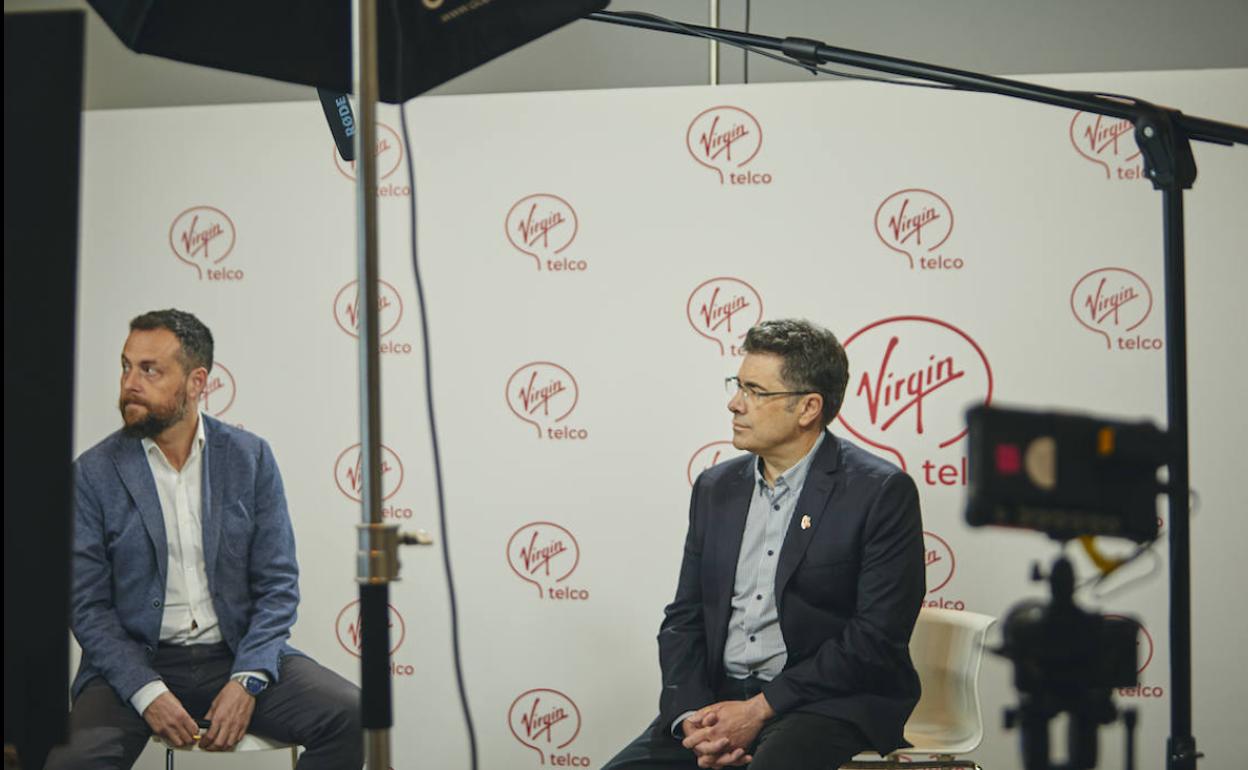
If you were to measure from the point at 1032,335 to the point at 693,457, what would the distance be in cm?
100

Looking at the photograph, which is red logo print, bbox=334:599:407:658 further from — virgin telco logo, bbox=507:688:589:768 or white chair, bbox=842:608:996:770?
white chair, bbox=842:608:996:770

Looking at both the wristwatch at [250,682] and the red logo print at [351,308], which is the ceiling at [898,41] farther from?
the wristwatch at [250,682]

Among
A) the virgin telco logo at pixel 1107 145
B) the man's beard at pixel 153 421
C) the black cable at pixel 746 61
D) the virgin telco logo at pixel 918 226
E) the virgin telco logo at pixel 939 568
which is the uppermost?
the black cable at pixel 746 61

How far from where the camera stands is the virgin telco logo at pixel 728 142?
11.3 ft

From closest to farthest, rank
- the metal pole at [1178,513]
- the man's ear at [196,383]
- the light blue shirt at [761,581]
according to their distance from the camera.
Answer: the metal pole at [1178,513]
the light blue shirt at [761,581]
the man's ear at [196,383]

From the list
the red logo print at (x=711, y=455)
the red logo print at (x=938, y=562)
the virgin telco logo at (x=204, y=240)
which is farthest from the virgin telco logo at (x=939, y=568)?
the virgin telco logo at (x=204, y=240)

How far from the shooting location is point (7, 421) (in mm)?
885

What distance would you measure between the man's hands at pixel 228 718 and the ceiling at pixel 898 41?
217cm

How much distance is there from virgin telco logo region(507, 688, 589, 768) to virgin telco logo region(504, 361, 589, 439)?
755 mm

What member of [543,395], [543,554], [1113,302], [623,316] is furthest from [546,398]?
[1113,302]

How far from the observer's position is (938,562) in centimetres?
336

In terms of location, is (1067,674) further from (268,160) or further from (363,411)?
(268,160)

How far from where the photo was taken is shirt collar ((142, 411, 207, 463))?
309cm

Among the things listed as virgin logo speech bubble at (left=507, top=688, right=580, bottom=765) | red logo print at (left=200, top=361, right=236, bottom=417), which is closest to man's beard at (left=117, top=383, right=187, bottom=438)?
red logo print at (left=200, top=361, right=236, bottom=417)
